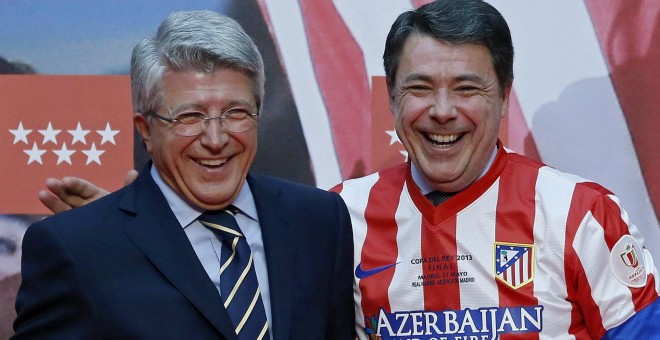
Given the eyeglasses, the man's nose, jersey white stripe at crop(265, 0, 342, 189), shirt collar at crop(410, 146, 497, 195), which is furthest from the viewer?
jersey white stripe at crop(265, 0, 342, 189)

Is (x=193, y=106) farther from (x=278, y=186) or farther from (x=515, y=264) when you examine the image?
(x=515, y=264)

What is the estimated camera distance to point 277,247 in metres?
1.94

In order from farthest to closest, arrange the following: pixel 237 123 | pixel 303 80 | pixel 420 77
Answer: pixel 303 80, pixel 420 77, pixel 237 123

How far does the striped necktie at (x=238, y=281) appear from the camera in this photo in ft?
5.94

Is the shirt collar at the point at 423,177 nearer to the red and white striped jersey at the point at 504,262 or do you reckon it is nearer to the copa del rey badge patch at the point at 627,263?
the red and white striped jersey at the point at 504,262

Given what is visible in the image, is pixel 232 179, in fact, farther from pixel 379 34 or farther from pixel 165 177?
pixel 379 34

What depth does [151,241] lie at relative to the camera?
5.95 feet

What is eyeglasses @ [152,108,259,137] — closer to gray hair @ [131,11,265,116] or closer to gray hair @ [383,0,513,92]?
gray hair @ [131,11,265,116]

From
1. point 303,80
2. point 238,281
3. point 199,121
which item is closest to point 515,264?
point 238,281

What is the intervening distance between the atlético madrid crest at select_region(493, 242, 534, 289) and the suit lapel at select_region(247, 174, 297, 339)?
51 cm

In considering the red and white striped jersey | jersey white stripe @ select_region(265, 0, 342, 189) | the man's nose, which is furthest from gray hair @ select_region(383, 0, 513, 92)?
jersey white stripe @ select_region(265, 0, 342, 189)

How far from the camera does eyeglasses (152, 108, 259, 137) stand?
1844mm

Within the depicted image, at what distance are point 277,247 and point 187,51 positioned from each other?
0.43 metres

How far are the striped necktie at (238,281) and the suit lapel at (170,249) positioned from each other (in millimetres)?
33
